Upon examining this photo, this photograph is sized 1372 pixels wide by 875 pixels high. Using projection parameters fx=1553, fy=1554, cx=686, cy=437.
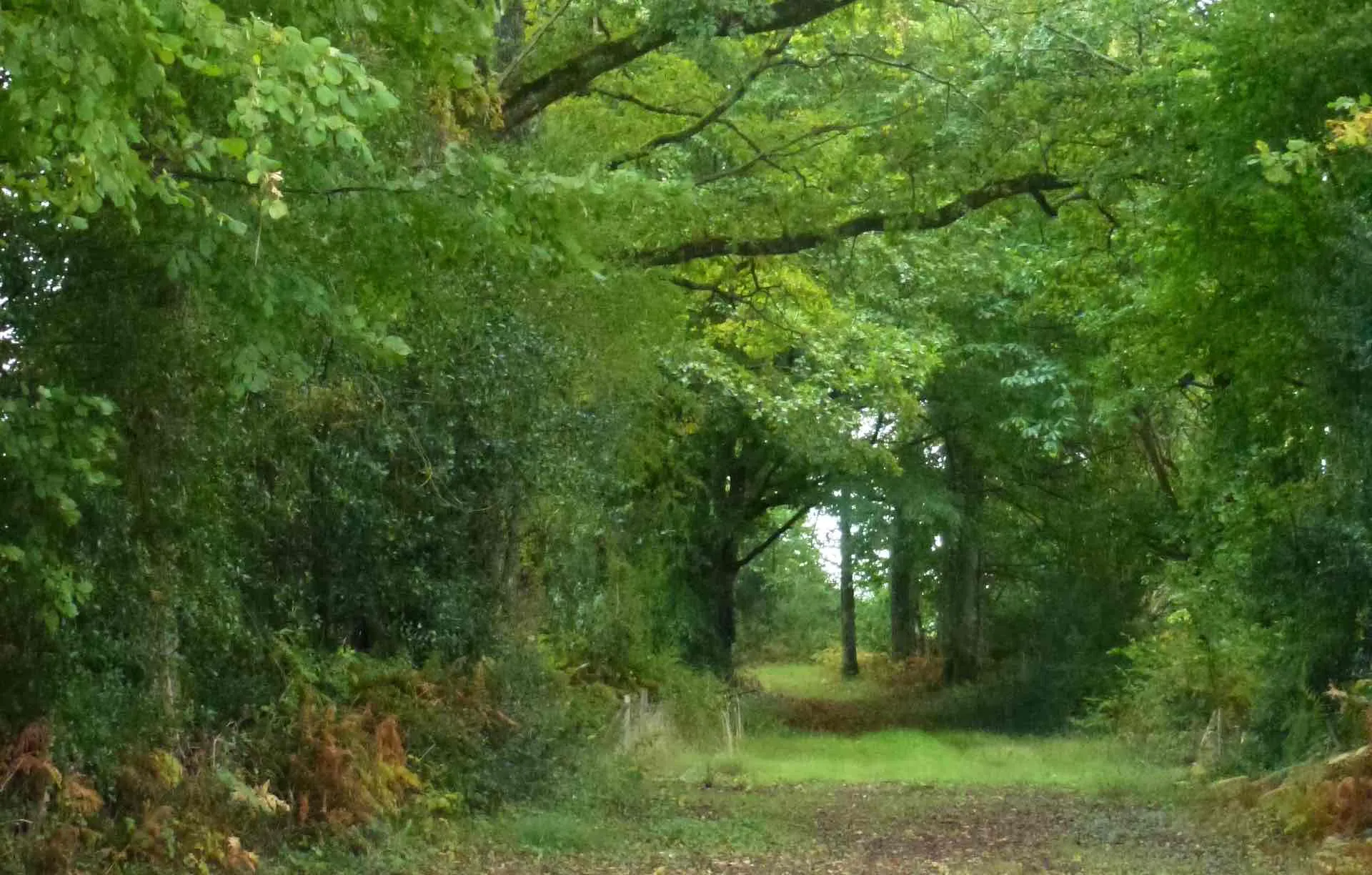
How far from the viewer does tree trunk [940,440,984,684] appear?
106 ft

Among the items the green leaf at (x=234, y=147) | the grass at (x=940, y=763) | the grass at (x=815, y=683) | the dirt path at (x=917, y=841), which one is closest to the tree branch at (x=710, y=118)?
the dirt path at (x=917, y=841)

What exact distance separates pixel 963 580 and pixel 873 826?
20.6 meters

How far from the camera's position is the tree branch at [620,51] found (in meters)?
13.0

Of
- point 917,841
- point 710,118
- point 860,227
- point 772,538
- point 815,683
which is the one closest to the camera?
point 917,841

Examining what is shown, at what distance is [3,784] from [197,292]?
9.86ft

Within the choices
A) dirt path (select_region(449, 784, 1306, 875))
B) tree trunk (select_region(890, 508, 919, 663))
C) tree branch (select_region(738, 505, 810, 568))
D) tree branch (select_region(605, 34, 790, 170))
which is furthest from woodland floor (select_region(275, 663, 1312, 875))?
tree branch (select_region(738, 505, 810, 568))

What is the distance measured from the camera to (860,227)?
54.0ft

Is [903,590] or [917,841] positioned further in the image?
[903,590]

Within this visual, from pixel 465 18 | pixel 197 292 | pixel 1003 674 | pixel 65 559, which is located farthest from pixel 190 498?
pixel 1003 674

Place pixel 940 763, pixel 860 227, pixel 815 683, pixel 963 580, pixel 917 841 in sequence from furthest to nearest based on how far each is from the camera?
1. pixel 815 683
2. pixel 963 580
3. pixel 940 763
4. pixel 860 227
5. pixel 917 841

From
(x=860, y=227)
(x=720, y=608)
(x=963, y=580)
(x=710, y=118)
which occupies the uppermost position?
(x=710, y=118)

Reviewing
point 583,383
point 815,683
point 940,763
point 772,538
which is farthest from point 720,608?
point 583,383

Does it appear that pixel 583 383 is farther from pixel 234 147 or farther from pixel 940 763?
pixel 940 763

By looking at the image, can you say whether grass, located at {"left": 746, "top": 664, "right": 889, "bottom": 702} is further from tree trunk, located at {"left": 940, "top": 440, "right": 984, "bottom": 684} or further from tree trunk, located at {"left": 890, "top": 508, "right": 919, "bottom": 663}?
tree trunk, located at {"left": 940, "top": 440, "right": 984, "bottom": 684}
